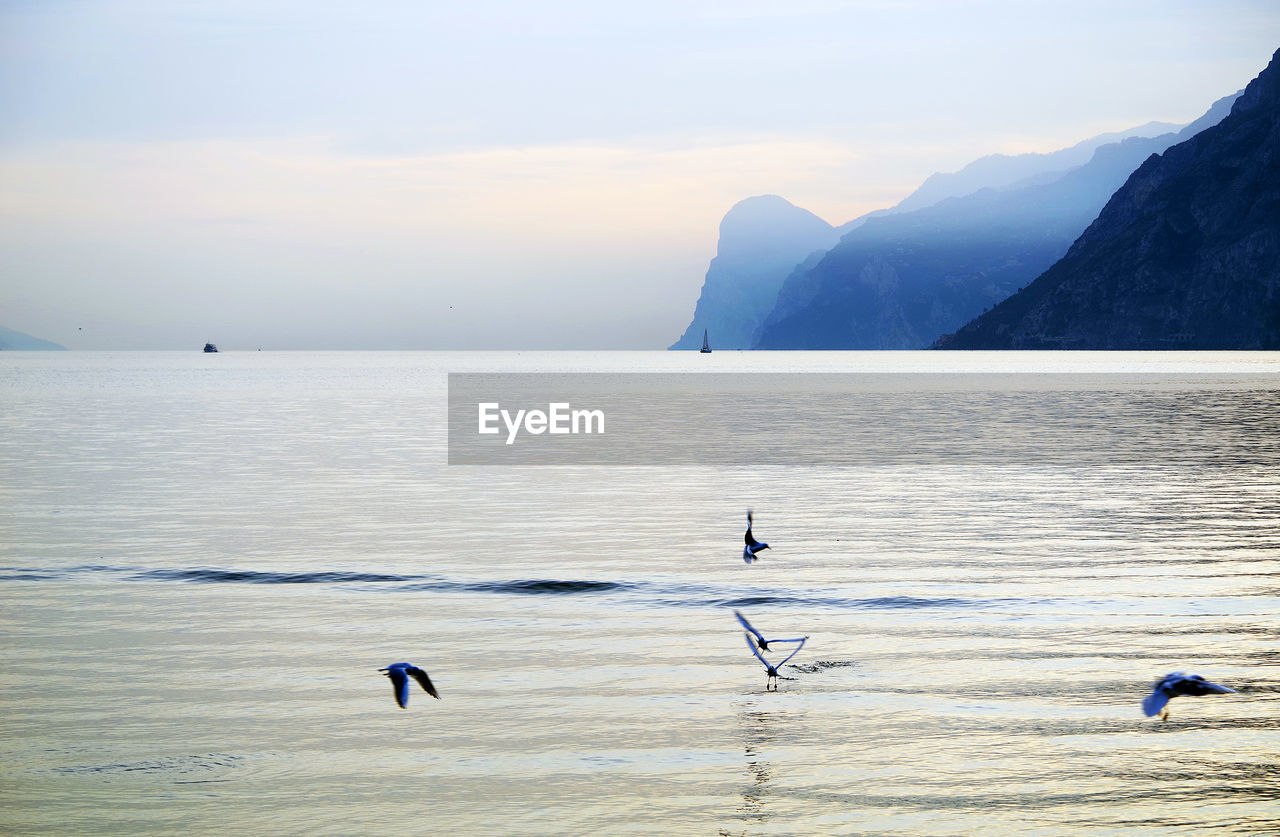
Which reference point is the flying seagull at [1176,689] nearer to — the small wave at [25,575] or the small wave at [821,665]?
the small wave at [821,665]

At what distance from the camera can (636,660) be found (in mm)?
17516

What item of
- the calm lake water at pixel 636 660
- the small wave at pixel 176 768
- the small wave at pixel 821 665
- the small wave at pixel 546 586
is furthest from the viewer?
the small wave at pixel 546 586

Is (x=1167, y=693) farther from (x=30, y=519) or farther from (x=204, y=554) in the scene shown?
(x=30, y=519)

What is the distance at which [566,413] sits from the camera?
3706 inches

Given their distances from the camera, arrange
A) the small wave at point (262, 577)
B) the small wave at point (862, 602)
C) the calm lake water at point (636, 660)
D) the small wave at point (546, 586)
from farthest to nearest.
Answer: the small wave at point (262, 577) < the small wave at point (546, 586) < the small wave at point (862, 602) < the calm lake water at point (636, 660)

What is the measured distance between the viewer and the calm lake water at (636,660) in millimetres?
11977

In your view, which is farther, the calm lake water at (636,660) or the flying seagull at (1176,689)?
the calm lake water at (636,660)

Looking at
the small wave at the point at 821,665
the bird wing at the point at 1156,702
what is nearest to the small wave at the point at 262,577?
the small wave at the point at 821,665

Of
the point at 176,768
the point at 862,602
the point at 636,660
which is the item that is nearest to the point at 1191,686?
the point at 636,660

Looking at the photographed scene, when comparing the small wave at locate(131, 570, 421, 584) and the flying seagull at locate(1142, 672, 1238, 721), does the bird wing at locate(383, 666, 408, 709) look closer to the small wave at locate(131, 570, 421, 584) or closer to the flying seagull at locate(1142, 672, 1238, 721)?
the flying seagull at locate(1142, 672, 1238, 721)

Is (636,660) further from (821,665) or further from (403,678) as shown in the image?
(403,678)

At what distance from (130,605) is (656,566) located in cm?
1040

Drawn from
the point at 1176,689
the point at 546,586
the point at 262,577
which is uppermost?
the point at 262,577

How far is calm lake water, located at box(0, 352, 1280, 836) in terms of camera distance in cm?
1198
